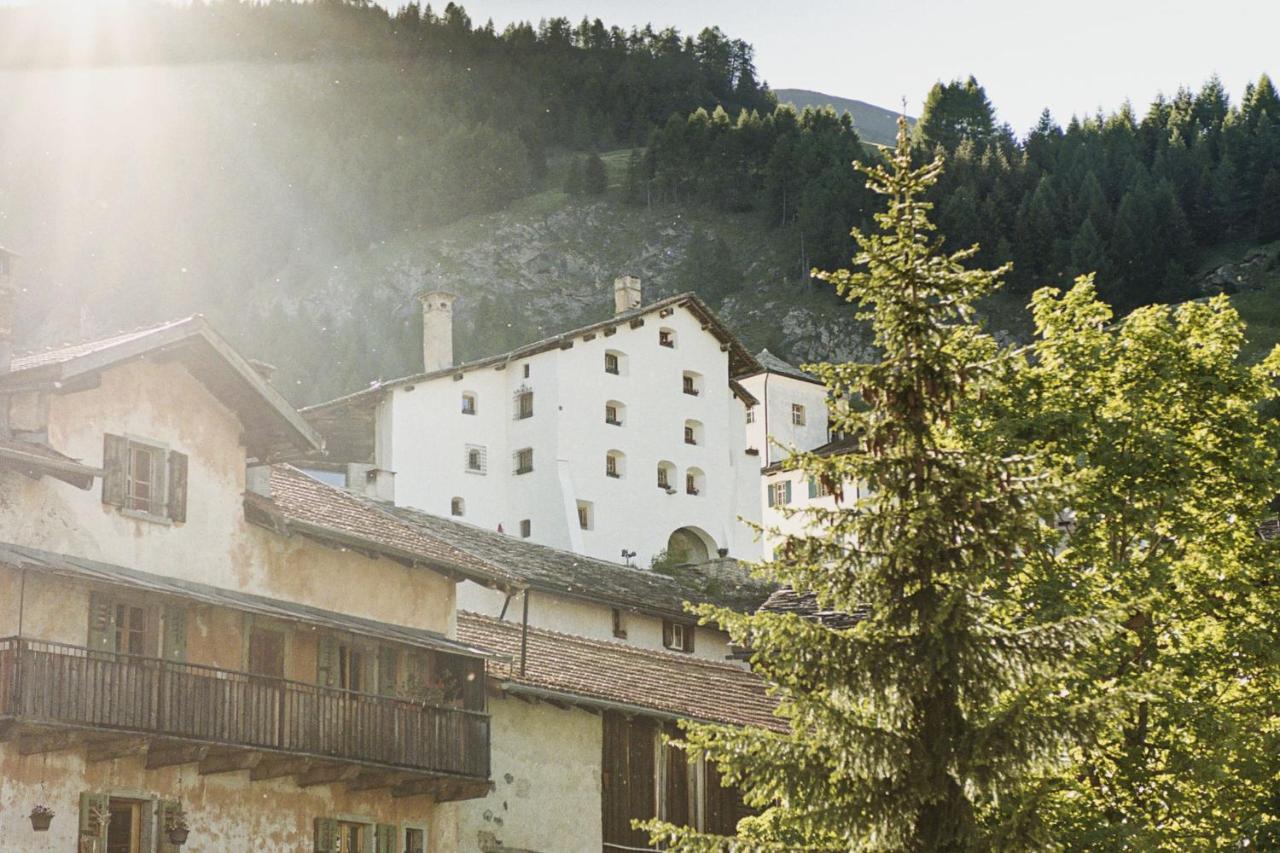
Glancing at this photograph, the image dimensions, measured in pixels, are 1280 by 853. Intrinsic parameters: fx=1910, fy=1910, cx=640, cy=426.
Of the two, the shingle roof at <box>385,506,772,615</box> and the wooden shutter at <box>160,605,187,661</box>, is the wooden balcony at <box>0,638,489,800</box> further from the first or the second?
the shingle roof at <box>385,506,772,615</box>

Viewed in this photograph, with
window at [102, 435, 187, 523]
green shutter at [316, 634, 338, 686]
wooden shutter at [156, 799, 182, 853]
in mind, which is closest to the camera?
wooden shutter at [156, 799, 182, 853]

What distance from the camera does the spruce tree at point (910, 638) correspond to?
18672mm

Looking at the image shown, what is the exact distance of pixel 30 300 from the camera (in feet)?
562

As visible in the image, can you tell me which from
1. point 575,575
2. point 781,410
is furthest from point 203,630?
point 781,410

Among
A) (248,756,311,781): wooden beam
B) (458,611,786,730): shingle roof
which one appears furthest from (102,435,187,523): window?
(458,611,786,730): shingle roof

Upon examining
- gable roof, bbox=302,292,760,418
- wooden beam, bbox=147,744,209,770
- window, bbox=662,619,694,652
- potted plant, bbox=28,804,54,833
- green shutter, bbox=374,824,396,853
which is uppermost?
gable roof, bbox=302,292,760,418

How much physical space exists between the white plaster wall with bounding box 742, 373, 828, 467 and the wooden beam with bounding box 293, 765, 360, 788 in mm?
67124

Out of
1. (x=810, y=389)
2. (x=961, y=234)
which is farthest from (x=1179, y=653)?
(x=961, y=234)

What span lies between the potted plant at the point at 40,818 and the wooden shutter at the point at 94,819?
0.75 m

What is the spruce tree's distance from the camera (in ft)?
61.3

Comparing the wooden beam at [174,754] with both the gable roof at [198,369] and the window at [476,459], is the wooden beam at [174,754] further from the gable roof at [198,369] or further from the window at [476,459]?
the window at [476,459]

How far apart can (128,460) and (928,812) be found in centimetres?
1391

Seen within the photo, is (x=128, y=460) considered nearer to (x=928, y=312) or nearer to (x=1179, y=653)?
(x=928, y=312)

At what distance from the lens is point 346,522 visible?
3148 centimetres
